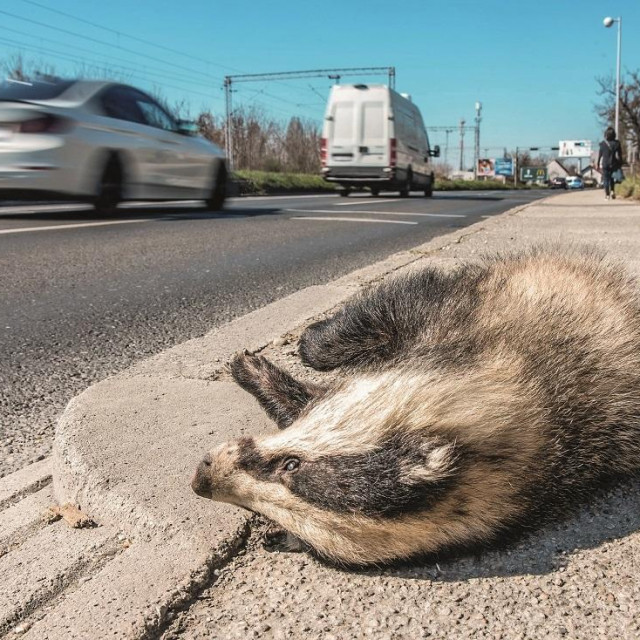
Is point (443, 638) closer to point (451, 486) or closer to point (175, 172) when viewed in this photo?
point (451, 486)

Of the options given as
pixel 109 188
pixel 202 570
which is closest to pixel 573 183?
pixel 109 188

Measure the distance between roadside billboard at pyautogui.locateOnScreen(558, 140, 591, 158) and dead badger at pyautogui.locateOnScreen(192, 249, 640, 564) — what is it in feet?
458

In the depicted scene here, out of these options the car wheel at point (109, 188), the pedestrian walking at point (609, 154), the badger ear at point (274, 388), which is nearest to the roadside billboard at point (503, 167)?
the pedestrian walking at point (609, 154)

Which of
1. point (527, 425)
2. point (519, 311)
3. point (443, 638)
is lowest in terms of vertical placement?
point (443, 638)

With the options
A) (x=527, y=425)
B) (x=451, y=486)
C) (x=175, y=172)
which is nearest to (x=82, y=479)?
(x=451, y=486)

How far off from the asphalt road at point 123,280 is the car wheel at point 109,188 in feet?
0.70

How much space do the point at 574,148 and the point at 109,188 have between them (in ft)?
442

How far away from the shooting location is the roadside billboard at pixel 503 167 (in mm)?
121500

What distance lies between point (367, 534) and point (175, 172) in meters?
10.6

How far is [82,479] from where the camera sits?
197cm

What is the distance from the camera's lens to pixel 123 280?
5.68 meters

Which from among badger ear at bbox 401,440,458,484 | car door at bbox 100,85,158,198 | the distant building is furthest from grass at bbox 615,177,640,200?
the distant building

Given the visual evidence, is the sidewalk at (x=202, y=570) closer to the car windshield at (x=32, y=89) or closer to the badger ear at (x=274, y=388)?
the badger ear at (x=274, y=388)

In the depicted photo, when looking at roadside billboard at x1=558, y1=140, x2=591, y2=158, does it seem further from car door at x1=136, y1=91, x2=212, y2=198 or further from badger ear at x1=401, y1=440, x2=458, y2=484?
badger ear at x1=401, y1=440, x2=458, y2=484
